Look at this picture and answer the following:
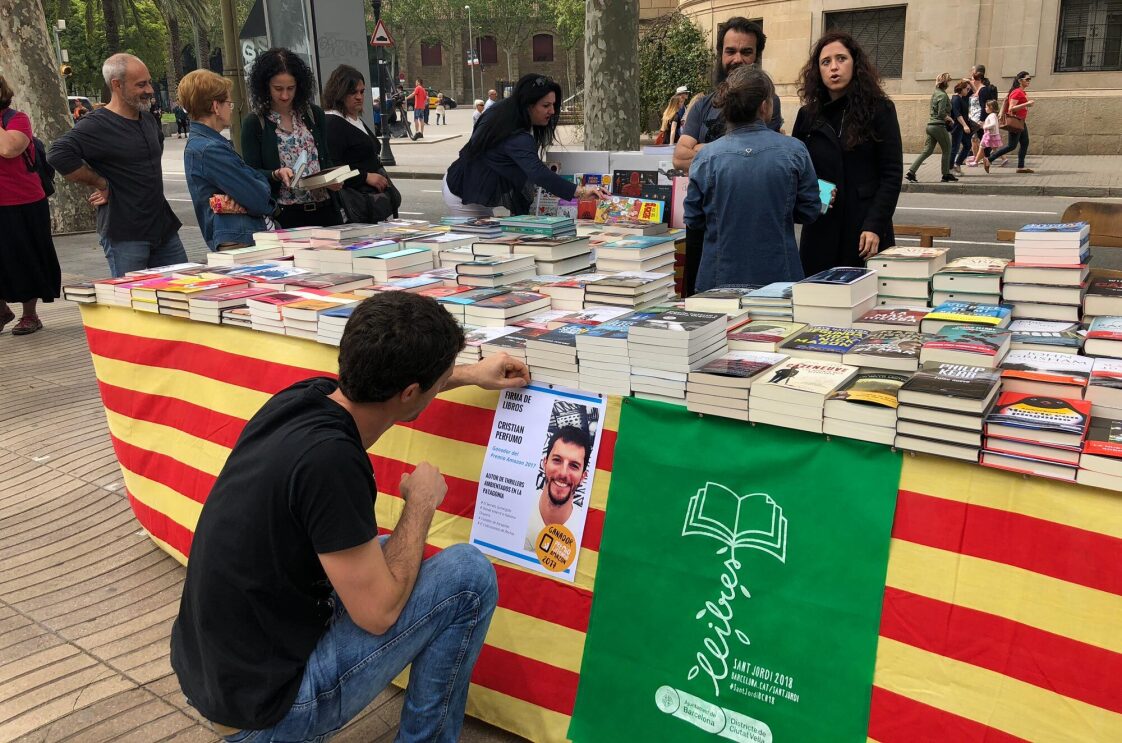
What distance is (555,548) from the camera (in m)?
2.45

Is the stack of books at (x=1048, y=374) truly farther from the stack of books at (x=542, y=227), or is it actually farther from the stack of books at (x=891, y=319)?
the stack of books at (x=542, y=227)

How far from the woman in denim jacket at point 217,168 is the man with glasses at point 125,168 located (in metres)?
0.83

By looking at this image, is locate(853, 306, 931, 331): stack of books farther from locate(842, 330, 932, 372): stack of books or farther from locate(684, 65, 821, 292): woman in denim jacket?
locate(684, 65, 821, 292): woman in denim jacket

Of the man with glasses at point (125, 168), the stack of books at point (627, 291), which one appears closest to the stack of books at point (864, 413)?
the stack of books at point (627, 291)

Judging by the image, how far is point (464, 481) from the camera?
105 inches

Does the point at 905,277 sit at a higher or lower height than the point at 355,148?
lower

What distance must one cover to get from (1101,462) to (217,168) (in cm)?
409

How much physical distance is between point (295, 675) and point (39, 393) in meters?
4.97

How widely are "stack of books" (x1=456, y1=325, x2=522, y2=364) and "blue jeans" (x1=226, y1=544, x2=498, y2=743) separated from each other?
2.07 feet

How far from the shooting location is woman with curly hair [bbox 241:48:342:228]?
15.6ft

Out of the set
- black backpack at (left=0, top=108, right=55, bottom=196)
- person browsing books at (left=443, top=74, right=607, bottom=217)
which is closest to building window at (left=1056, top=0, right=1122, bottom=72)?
person browsing books at (left=443, top=74, right=607, bottom=217)

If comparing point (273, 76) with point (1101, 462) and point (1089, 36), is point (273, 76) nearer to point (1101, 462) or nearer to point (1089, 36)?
point (1101, 462)

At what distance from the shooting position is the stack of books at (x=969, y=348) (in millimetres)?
2115

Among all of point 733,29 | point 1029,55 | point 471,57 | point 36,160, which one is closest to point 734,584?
point 733,29
